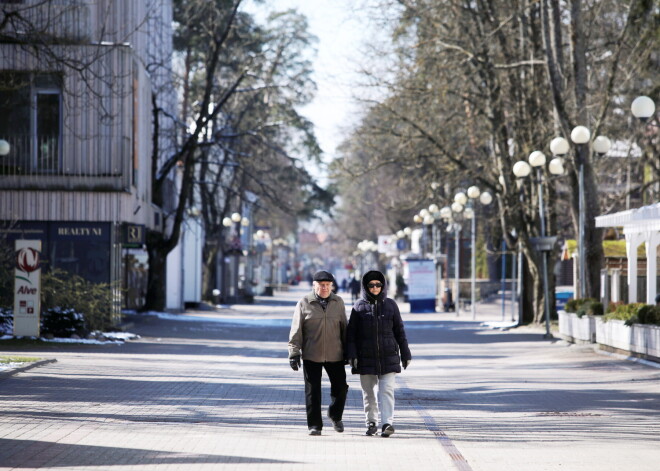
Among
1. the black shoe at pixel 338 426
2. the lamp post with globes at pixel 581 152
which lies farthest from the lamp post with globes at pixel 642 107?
the black shoe at pixel 338 426

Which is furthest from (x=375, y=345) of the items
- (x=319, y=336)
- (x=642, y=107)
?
(x=642, y=107)

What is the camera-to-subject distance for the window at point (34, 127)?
33.8 m

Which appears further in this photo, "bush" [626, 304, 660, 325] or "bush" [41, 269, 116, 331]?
"bush" [41, 269, 116, 331]

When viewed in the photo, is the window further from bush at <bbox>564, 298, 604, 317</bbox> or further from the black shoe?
the black shoe

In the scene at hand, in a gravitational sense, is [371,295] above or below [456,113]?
below

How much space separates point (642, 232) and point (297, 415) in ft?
48.0

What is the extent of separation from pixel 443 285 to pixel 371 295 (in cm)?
5620

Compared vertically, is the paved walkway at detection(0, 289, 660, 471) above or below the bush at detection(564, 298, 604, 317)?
below

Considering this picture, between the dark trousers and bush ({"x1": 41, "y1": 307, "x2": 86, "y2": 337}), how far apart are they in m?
16.3

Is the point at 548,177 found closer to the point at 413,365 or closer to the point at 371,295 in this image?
the point at 413,365

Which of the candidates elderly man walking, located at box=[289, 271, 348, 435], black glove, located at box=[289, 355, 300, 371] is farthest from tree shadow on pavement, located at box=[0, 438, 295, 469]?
elderly man walking, located at box=[289, 271, 348, 435]

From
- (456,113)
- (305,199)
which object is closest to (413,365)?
(456,113)

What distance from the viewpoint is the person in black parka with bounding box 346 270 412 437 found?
1214cm

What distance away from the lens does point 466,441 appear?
1180 cm
